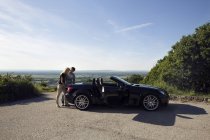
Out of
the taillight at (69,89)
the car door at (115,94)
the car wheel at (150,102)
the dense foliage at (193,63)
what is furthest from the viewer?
the dense foliage at (193,63)

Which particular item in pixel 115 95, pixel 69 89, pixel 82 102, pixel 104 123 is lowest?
pixel 104 123

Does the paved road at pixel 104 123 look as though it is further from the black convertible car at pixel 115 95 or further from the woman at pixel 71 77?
the woman at pixel 71 77

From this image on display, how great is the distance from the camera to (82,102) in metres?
11.2

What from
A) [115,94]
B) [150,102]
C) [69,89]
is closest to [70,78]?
[69,89]

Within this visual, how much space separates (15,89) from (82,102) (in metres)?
5.21

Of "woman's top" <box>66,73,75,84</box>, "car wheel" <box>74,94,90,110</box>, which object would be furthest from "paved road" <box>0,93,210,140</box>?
"woman's top" <box>66,73,75,84</box>

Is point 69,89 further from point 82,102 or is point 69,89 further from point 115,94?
point 115,94

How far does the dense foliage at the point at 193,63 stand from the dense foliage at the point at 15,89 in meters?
8.04

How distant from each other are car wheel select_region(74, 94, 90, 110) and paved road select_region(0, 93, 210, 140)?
8.8 inches

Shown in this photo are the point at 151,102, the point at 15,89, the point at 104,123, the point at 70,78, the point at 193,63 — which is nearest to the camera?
the point at 104,123

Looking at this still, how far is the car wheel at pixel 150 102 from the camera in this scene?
35.3 ft

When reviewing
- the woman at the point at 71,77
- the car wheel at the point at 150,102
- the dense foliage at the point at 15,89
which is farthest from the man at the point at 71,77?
the car wheel at the point at 150,102

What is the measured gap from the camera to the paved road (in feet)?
23.6

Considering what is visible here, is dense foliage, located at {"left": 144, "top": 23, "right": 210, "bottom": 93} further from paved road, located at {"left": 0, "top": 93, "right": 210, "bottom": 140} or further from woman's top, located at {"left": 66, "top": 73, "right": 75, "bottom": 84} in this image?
woman's top, located at {"left": 66, "top": 73, "right": 75, "bottom": 84}
